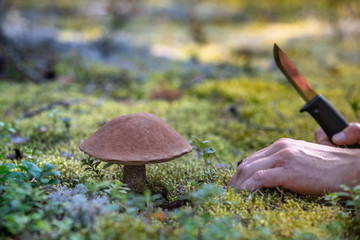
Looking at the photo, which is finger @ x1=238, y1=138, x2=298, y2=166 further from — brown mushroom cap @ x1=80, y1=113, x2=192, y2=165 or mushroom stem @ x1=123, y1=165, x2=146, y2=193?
mushroom stem @ x1=123, y1=165, x2=146, y2=193

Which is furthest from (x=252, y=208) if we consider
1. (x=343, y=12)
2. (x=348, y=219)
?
(x=343, y=12)

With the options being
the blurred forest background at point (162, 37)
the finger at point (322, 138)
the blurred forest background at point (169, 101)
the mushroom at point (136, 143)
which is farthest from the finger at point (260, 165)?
the blurred forest background at point (162, 37)

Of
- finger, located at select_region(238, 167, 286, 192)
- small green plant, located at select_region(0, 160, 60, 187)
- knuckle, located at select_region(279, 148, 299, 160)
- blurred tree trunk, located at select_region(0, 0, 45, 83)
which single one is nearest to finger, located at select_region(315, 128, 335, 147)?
knuckle, located at select_region(279, 148, 299, 160)

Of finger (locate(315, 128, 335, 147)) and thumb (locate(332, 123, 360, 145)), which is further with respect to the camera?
finger (locate(315, 128, 335, 147))

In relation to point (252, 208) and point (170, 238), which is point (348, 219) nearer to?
point (252, 208)

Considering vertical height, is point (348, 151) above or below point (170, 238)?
above

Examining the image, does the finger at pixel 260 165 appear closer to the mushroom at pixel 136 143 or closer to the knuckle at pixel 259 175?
the knuckle at pixel 259 175
